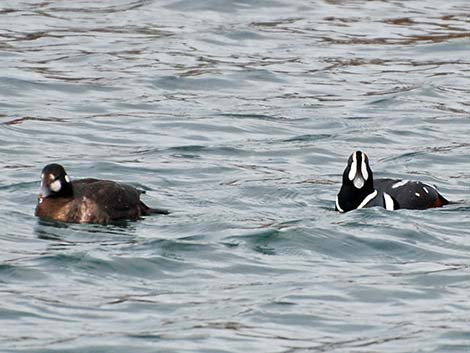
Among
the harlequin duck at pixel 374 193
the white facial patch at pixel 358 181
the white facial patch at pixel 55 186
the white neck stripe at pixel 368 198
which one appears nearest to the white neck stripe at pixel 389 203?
the harlequin duck at pixel 374 193

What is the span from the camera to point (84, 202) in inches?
532

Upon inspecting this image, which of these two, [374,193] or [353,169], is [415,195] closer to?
[374,193]

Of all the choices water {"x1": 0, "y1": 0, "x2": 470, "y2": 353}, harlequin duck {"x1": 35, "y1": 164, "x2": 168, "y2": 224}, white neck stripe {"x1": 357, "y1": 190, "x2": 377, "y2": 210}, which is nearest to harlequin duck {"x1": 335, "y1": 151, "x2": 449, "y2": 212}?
white neck stripe {"x1": 357, "y1": 190, "x2": 377, "y2": 210}

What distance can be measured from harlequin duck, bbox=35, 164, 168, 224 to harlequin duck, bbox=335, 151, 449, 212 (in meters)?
1.77

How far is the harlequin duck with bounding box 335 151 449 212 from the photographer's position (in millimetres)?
14195

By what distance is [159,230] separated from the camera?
43.7 ft

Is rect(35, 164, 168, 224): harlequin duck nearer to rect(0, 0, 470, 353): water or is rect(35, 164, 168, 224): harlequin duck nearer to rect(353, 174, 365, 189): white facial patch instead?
rect(0, 0, 470, 353): water

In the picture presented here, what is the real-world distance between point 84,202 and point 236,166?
2908 mm

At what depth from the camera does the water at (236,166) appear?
35.2 feet

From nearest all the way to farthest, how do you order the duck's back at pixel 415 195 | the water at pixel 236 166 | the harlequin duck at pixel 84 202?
1. the water at pixel 236 166
2. the harlequin duck at pixel 84 202
3. the duck's back at pixel 415 195

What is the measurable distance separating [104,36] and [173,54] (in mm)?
1210

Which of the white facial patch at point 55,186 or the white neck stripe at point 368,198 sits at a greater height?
the white facial patch at point 55,186

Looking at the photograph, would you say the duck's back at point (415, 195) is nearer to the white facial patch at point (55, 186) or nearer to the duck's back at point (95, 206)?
the duck's back at point (95, 206)

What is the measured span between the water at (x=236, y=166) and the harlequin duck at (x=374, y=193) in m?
0.13
